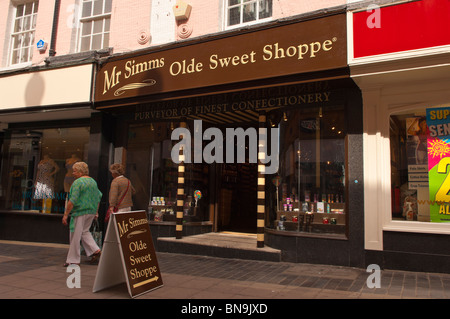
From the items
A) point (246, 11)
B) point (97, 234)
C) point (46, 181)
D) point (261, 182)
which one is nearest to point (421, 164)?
point (261, 182)

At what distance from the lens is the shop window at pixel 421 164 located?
230 inches

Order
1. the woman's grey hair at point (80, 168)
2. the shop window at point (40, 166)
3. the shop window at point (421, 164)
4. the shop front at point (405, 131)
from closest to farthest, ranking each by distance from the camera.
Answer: the shop front at point (405, 131), the shop window at point (421, 164), the woman's grey hair at point (80, 168), the shop window at point (40, 166)

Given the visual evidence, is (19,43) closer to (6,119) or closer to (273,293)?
(6,119)

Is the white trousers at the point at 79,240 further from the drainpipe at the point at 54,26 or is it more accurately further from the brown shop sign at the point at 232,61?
the drainpipe at the point at 54,26

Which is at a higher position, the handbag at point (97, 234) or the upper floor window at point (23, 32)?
the upper floor window at point (23, 32)

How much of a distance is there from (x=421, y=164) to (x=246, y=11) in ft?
15.4

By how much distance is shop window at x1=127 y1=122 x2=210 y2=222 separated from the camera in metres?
8.27

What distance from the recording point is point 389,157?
20.1 feet

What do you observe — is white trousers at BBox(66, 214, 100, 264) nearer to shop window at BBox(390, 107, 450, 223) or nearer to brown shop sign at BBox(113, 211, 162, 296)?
brown shop sign at BBox(113, 211, 162, 296)

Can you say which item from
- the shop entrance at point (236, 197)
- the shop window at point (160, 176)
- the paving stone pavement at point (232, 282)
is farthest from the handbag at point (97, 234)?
the shop entrance at point (236, 197)

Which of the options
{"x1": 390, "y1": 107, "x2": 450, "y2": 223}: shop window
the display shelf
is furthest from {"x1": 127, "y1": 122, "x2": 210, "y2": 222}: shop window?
{"x1": 390, "y1": 107, "x2": 450, "y2": 223}: shop window

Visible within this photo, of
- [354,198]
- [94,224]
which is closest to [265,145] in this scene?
[354,198]

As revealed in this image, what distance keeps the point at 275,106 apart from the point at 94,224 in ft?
16.1

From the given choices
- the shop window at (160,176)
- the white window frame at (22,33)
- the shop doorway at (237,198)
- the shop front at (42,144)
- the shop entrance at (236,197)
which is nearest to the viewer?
the shop window at (160,176)
